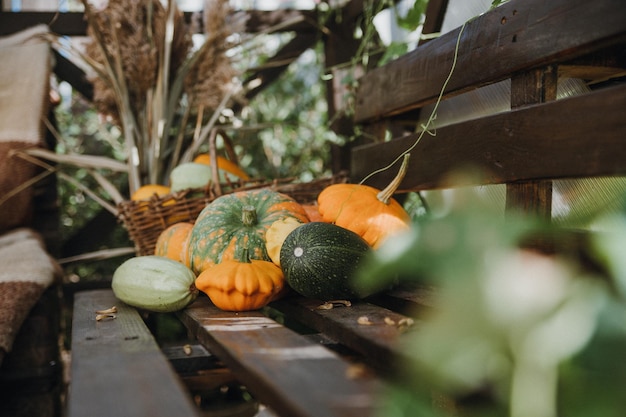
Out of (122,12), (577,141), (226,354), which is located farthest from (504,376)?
(122,12)

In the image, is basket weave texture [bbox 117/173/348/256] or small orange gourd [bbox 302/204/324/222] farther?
basket weave texture [bbox 117/173/348/256]

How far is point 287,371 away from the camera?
2.95 feet

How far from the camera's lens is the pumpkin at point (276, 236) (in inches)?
66.1

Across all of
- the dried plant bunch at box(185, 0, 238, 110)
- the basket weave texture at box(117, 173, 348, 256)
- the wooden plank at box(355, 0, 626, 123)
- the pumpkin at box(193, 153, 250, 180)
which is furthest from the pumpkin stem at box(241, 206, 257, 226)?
the dried plant bunch at box(185, 0, 238, 110)

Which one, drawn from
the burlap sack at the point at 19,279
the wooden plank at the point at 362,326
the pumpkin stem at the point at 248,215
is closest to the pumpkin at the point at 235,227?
the pumpkin stem at the point at 248,215

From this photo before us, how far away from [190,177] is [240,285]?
3.43ft

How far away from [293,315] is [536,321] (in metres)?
1.07

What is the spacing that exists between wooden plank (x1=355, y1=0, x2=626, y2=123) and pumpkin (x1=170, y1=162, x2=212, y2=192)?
724 mm

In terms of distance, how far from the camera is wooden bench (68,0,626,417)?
0.85 meters

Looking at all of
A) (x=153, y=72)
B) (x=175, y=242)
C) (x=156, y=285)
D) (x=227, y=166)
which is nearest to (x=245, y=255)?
(x=156, y=285)

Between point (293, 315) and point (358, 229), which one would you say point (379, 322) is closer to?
point (293, 315)

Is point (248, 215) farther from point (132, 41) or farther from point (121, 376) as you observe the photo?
point (132, 41)

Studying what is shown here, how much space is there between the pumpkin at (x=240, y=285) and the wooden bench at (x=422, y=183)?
0.03 meters

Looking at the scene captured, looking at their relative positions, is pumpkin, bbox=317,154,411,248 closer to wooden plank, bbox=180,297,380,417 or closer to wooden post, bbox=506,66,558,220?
wooden post, bbox=506,66,558,220
